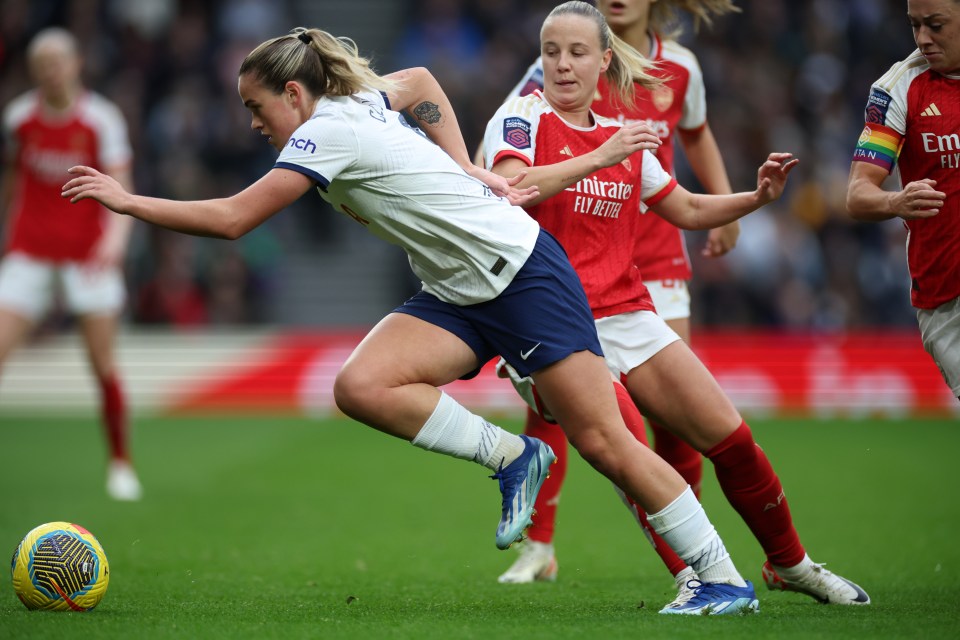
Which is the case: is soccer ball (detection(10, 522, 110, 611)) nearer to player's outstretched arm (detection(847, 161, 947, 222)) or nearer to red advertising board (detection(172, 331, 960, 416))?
player's outstretched arm (detection(847, 161, 947, 222))

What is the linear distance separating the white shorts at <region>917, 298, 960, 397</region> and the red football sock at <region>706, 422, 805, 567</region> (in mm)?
834

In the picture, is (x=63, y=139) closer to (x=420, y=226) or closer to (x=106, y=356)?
(x=106, y=356)

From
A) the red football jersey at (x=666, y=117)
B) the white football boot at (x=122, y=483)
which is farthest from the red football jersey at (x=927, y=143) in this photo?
the white football boot at (x=122, y=483)

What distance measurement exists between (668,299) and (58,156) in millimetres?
5409

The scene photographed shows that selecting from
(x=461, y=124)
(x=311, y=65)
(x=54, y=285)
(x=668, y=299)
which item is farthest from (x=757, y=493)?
(x=461, y=124)

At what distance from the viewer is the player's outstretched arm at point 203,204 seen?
4230mm

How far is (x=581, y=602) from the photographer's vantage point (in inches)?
205

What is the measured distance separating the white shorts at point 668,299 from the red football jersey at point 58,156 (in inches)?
195

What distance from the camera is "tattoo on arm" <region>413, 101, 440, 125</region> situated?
16.8 feet

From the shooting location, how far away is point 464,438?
4809mm

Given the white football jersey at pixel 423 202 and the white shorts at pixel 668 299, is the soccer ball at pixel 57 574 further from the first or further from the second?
the white shorts at pixel 668 299

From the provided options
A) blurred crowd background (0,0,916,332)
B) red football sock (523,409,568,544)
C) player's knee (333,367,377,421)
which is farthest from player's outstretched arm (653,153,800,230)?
blurred crowd background (0,0,916,332)

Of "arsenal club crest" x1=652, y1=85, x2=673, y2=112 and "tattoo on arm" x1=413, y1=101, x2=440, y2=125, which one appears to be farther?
"arsenal club crest" x1=652, y1=85, x2=673, y2=112

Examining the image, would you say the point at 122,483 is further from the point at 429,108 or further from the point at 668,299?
the point at 429,108
